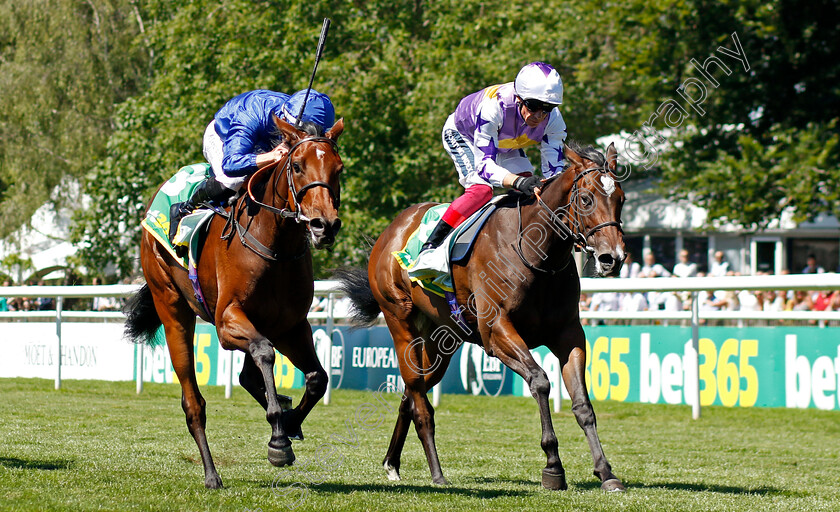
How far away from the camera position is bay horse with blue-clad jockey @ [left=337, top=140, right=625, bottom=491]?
494 cm

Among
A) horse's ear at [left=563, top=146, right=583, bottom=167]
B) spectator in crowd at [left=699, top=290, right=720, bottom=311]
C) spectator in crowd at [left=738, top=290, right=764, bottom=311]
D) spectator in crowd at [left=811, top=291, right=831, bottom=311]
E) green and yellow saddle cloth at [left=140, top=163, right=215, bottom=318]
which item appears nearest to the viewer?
horse's ear at [left=563, top=146, right=583, bottom=167]

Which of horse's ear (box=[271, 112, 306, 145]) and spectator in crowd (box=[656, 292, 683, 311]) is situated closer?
horse's ear (box=[271, 112, 306, 145])

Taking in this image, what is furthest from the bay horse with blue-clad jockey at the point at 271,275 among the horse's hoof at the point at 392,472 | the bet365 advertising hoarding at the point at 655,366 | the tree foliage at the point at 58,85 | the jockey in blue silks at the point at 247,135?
the tree foliage at the point at 58,85

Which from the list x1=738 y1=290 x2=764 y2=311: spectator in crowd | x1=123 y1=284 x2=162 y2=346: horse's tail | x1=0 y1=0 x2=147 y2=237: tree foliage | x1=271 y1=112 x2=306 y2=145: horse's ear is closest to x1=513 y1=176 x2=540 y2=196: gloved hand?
x1=271 y1=112 x2=306 y2=145: horse's ear

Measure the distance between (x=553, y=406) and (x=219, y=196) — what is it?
17.8 ft

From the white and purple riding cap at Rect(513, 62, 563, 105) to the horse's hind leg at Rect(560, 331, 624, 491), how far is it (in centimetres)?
128

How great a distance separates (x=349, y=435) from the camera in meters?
7.70

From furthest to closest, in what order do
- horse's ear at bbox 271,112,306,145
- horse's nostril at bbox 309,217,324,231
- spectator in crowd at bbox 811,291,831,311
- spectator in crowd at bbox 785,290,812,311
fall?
spectator in crowd at bbox 811,291,831,311 → spectator in crowd at bbox 785,290,812,311 → horse's ear at bbox 271,112,306,145 → horse's nostril at bbox 309,217,324,231

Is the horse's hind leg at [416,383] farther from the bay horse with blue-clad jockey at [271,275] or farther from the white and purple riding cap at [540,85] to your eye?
the white and purple riding cap at [540,85]

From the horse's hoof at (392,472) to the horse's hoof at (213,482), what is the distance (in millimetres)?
1038

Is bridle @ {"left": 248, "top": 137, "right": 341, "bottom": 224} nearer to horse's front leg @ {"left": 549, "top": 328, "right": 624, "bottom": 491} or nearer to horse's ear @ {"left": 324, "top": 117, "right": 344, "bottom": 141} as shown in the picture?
horse's ear @ {"left": 324, "top": 117, "right": 344, "bottom": 141}

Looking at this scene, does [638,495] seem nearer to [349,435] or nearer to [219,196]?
[219,196]

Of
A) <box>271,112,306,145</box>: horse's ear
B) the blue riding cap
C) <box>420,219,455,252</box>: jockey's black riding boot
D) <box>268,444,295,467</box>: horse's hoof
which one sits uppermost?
the blue riding cap

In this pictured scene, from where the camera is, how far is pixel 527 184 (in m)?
5.44
